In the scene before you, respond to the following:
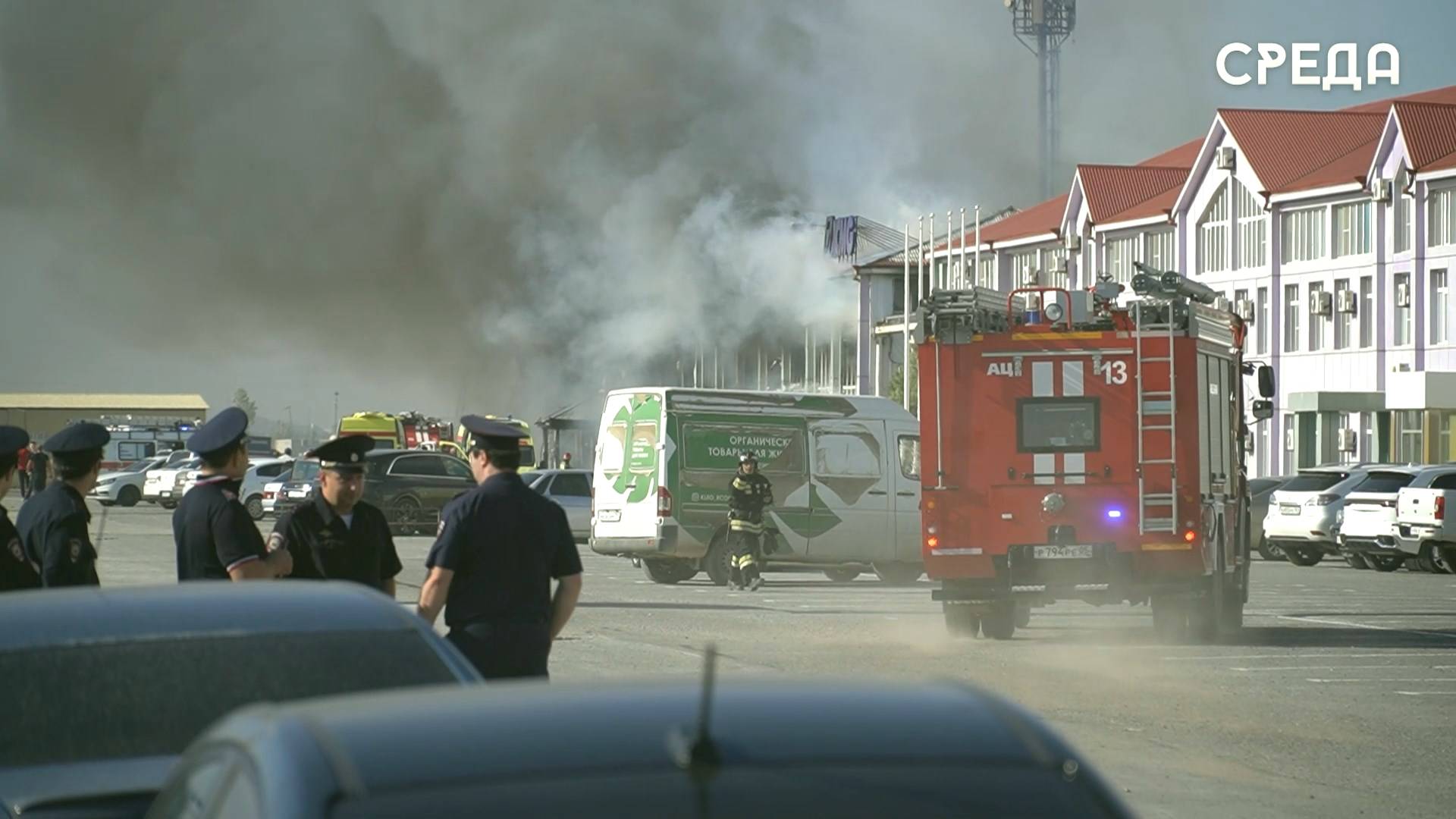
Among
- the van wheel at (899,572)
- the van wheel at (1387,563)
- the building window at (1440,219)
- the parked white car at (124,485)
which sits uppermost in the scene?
the building window at (1440,219)

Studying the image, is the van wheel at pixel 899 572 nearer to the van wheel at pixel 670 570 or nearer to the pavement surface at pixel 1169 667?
the pavement surface at pixel 1169 667

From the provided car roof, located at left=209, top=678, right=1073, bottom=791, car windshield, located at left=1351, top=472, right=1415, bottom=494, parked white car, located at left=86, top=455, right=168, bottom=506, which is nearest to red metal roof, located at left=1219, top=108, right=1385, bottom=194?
car windshield, located at left=1351, top=472, right=1415, bottom=494

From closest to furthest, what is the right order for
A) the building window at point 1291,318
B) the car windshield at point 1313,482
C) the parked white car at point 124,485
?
the car windshield at point 1313,482 < the parked white car at point 124,485 < the building window at point 1291,318

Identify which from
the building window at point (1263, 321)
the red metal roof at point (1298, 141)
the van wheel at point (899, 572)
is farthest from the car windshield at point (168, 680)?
the building window at point (1263, 321)

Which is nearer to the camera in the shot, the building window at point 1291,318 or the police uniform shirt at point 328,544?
the police uniform shirt at point 328,544

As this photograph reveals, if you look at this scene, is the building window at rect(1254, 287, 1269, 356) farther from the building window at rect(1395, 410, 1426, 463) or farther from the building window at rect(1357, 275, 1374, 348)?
the building window at rect(1395, 410, 1426, 463)

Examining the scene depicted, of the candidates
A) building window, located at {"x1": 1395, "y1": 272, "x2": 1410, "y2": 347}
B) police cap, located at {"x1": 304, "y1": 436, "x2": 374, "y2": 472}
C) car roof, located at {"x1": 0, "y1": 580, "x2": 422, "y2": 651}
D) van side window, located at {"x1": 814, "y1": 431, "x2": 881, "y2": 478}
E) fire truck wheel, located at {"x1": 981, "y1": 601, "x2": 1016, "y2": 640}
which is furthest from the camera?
building window, located at {"x1": 1395, "y1": 272, "x2": 1410, "y2": 347}

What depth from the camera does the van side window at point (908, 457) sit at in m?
30.1

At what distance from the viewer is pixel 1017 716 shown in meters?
3.27

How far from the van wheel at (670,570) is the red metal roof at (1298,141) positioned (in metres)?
41.5

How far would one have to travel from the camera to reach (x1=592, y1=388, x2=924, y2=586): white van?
28.5 m

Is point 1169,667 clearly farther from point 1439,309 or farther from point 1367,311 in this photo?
point 1367,311

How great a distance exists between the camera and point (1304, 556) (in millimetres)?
38344

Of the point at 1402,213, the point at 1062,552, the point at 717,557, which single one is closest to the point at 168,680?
the point at 1062,552
